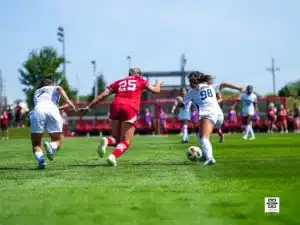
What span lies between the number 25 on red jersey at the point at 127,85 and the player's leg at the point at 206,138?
4.89ft

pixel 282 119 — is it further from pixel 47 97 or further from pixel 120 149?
pixel 47 97

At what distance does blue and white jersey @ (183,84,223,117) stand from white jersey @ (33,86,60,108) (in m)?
2.66

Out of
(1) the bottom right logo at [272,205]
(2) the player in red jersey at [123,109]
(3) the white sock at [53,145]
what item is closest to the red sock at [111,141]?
(2) the player in red jersey at [123,109]

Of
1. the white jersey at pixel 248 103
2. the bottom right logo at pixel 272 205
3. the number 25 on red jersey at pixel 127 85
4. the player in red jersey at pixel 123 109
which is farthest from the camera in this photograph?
the white jersey at pixel 248 103

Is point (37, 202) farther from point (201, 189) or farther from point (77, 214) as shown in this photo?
point (201, 189)

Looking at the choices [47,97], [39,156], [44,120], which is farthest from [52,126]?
[39,156]

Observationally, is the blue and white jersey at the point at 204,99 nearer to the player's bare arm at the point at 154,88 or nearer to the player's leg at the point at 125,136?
the player's bare arm at the point at 154,88

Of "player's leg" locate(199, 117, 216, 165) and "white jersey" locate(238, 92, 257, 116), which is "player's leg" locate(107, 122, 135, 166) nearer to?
"player's leg" locate(199, 117, 216, 165)

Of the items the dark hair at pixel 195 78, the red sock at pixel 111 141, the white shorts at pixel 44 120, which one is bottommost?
the red sock at pixel 111 141

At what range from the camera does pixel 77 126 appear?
48.5m

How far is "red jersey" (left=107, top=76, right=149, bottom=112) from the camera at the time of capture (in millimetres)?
12766

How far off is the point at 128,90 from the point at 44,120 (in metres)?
1.71

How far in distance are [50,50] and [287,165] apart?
6197cm

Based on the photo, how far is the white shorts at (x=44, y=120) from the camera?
12.7 metres
